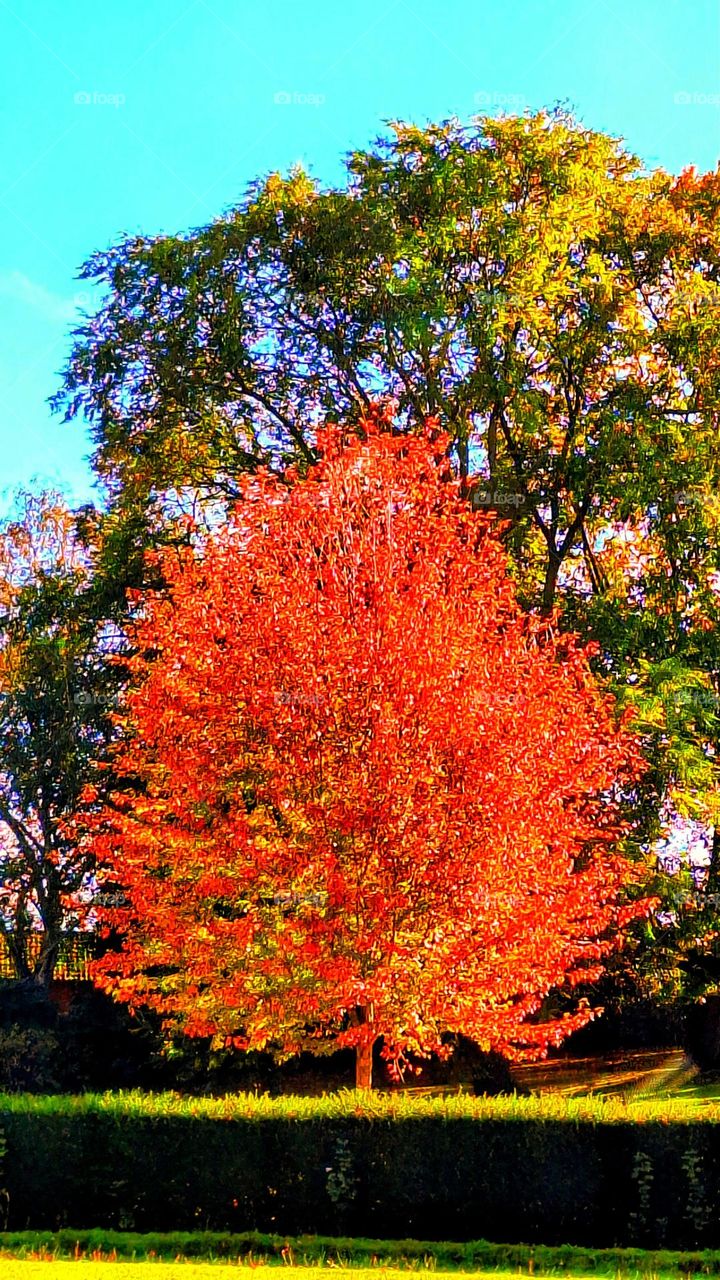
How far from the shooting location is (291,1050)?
58.6 ft

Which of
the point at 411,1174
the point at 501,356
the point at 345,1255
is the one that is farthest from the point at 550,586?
the point at 345,1255

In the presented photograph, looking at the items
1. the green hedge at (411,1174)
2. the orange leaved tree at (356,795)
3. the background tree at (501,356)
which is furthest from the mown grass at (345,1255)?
the background tree at (501,356)

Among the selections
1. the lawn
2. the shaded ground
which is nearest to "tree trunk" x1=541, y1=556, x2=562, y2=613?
the shaded ground

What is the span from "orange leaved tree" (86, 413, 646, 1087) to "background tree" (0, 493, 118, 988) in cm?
1120

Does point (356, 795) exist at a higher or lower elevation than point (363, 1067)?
higher

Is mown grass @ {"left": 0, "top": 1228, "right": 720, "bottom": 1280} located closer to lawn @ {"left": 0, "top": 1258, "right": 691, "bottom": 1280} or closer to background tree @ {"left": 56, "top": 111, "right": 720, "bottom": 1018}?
lawn @ {"left": 0, "top": 1258, "right": 691, "bottom": 1280}

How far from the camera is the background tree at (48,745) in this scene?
2939 centimetres

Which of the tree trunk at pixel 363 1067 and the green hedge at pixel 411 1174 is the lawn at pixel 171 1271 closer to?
the green hedge at pixel 411 1174

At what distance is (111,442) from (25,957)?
1334 cm

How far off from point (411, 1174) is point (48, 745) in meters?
18.4

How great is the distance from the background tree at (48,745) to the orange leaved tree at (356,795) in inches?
441

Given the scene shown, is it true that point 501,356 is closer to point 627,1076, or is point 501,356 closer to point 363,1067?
point 363,1067

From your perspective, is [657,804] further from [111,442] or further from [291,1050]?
[111,442]

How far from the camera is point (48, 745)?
3033cm
